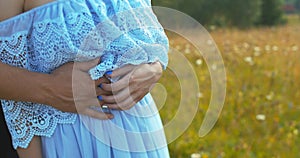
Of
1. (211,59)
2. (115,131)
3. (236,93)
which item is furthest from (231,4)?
(115,131)

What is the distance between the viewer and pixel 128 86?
1.10 meters

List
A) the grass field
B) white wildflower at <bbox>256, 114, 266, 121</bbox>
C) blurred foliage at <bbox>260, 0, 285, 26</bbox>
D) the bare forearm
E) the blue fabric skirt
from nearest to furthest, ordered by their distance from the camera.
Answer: the bare forearm, the blue fabric skirt, the grass field, white wildflower at <bbox>256, 114, 266, 121</bbox>, blurred foliage at <bbox>260, 0, 285, 26</bbox>

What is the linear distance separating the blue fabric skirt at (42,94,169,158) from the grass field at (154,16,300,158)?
4.14 feet

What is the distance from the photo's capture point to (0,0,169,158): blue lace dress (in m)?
1.04

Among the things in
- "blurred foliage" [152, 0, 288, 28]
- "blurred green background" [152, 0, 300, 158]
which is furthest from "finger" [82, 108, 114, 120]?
"blurred foliage" [152, 0, 288, 28]

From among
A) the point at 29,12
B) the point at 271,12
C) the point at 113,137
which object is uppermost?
the point at 29,12

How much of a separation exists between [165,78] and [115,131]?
2.35 metres

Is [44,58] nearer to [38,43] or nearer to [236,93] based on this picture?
[38,43]

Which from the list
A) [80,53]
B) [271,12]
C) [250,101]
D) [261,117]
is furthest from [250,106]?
[271,12]

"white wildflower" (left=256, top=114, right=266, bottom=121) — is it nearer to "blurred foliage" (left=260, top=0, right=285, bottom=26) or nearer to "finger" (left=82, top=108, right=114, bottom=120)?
"finger" (left=82, top=108, right=114, bottom=120)

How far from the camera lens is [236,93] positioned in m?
3.21

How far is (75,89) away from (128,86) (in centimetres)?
10

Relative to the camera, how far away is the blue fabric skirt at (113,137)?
3.62 ft

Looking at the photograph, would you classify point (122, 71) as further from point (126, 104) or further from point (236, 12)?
point (236, 12)
